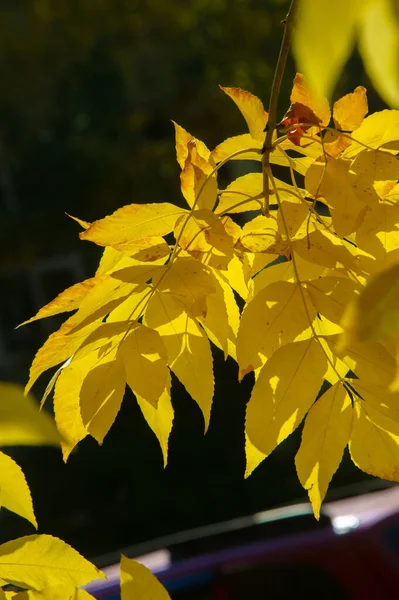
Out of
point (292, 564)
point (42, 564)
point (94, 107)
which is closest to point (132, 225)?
point (42, 564)

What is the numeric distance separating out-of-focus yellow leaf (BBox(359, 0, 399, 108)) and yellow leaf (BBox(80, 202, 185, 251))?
318 millimetres

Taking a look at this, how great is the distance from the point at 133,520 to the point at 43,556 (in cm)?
530

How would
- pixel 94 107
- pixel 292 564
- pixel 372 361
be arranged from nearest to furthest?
pixel 372 361, pixel 292 564, pixel 94 107

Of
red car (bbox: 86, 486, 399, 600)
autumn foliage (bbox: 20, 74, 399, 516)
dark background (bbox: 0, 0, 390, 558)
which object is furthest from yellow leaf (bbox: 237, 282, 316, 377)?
dark background (bbox: 0, 0, 390, 558)

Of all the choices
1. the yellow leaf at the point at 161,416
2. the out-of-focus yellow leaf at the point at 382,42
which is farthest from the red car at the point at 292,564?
the out-of-focus yellow leaf at the point at 382,42

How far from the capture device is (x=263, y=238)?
0.69 meters

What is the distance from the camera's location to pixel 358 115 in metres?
0.73

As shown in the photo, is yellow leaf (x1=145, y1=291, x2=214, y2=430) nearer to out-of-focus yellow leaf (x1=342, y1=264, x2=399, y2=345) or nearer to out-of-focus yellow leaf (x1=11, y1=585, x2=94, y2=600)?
out-of-focus yellow leaf (x1=11, y1=585, x2=94, y2=600)

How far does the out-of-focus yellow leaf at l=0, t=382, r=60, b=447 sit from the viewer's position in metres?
0.38

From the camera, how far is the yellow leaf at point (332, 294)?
0.65m

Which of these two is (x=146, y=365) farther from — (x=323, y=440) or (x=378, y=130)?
(x=378, y=130)

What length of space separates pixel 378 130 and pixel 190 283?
0.21 metres

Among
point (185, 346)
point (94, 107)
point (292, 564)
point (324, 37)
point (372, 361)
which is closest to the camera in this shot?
point (324, 37)

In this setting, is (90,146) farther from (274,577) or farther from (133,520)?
(274,577)
